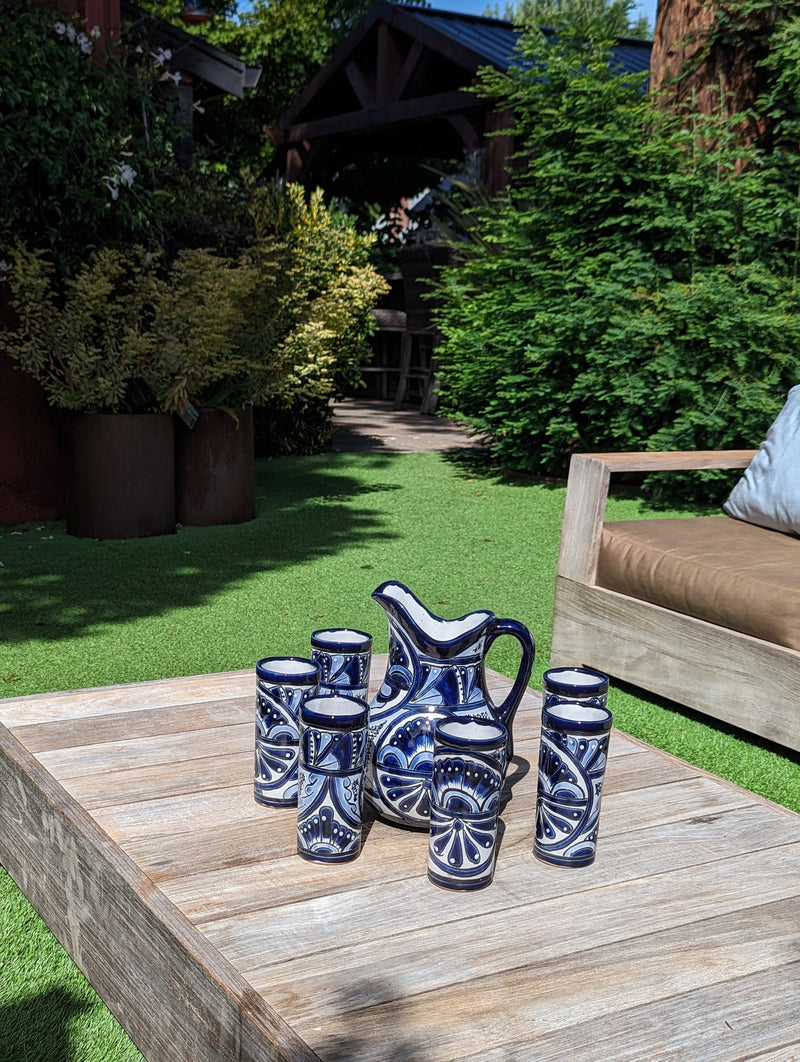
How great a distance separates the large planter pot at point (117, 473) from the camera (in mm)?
5238

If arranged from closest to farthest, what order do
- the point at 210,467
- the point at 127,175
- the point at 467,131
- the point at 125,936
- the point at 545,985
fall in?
the point at 545,985
the point at 125,936
the point at 127,175
the point at 210,467
the point at 467,131

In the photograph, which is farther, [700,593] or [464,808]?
[700,593]

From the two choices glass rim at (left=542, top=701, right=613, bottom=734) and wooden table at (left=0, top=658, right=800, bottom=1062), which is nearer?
wooden table at (left=0, top=658, right=800, bottom=1062)

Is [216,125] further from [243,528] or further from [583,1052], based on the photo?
[583,1052]

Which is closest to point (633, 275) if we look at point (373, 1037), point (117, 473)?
point (117, 473)

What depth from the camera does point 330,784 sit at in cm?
144

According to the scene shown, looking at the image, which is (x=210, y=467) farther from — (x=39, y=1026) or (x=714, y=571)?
(x=39, y=1026)

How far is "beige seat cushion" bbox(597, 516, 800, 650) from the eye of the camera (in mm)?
2832

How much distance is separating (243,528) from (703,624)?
3.23 meters

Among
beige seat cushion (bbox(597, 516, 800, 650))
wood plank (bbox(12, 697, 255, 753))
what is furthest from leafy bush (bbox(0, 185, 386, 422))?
wood plank (bbox(12, 697, 255, 753))

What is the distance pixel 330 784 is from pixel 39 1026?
2.24 ft

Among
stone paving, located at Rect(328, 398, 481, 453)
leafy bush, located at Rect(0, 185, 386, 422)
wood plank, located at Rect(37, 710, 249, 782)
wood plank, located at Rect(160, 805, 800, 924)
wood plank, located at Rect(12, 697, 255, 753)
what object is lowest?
stone paving, located at Rect(328, 398, 481, 453)

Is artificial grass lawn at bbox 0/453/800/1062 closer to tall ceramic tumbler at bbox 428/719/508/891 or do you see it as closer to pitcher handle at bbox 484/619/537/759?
tall ceramic tumbler at bbox 428/719/508/891

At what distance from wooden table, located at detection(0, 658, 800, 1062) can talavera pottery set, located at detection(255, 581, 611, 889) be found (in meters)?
0.05
